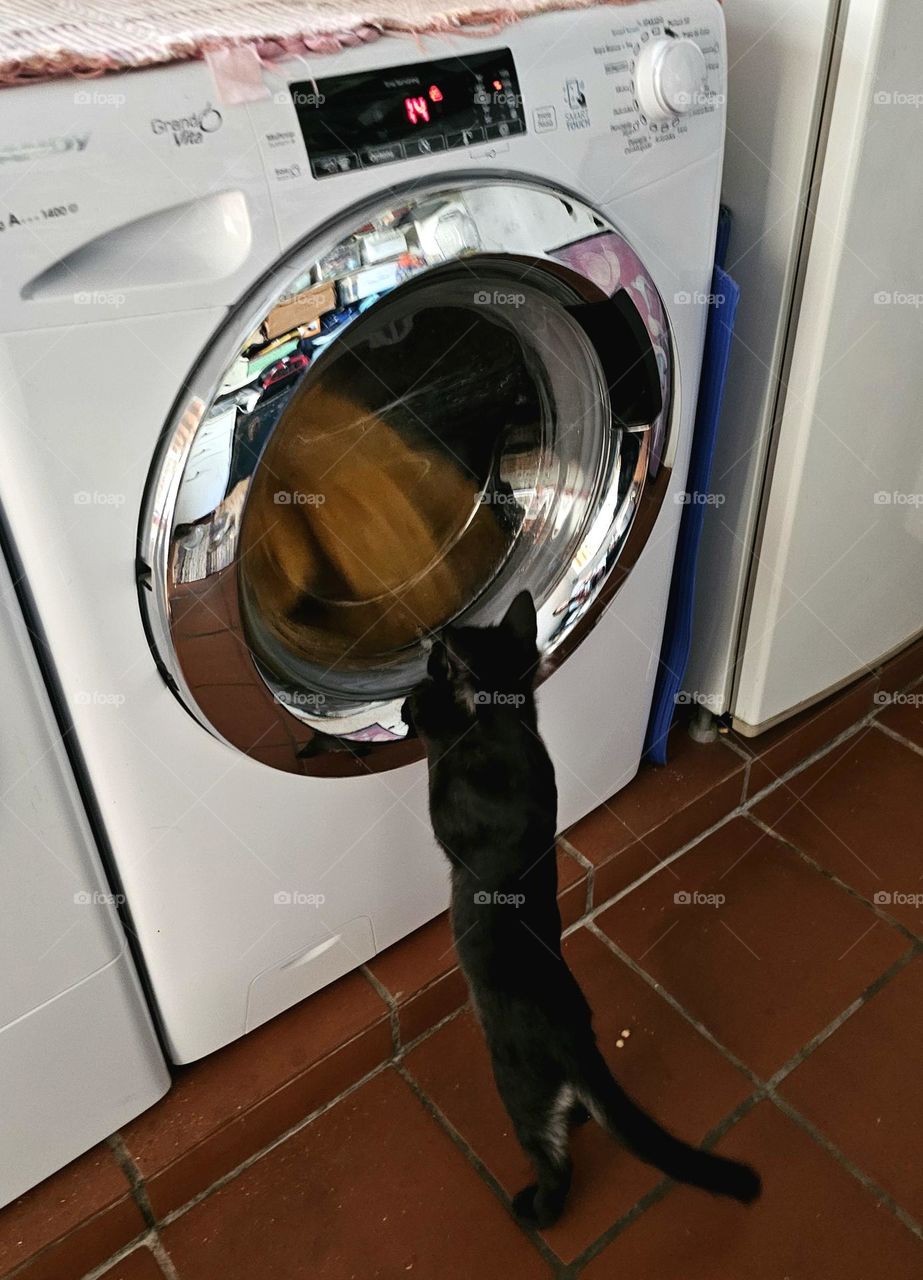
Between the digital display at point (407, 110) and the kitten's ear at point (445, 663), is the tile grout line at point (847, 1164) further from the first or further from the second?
the digital display at point (407, 110)

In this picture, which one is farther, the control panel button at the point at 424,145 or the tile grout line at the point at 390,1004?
the tile grout line at the point at 390,1004

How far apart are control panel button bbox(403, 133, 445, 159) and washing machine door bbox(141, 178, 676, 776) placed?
0.03 m

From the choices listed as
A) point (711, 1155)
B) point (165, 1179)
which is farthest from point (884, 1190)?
point (165, 1179)

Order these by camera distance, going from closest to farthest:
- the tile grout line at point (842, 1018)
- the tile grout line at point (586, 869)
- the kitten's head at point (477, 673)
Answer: the kitten's head at point (477, 673) → the tile grout line at point (842, 1018) → the tile grout line at point (586, 869)

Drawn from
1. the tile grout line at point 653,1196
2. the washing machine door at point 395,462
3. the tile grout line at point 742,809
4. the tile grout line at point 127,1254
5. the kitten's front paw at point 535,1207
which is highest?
the washing machine door at point 395,462

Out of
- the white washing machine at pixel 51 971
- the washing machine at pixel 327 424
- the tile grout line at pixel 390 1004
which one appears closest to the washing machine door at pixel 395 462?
the washing machine at pixel 327 424

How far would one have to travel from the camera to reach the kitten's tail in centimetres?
78

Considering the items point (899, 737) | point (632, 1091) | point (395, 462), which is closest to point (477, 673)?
point (395, 462)

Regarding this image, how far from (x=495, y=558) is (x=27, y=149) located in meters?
0.56

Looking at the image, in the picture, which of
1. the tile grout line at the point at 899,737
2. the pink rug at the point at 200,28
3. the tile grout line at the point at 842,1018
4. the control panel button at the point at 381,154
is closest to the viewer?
the pink rug at the point at 200,28

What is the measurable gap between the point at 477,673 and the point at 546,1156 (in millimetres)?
430

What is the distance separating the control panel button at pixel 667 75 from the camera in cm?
78

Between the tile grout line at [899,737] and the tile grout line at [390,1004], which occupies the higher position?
the tile grout line at [390,1004]

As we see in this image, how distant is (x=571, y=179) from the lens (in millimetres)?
778
